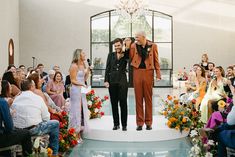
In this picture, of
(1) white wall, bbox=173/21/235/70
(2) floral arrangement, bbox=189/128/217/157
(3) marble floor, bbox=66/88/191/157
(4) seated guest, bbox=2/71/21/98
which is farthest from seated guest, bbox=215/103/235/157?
(1) white wall, bbox=173/21/235/70

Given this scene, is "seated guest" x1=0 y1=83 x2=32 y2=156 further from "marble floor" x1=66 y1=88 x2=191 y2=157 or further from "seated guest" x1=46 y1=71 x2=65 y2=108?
"seated guest" x1=46 y1=71 x2=65 y2=108

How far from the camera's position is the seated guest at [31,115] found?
437 cm

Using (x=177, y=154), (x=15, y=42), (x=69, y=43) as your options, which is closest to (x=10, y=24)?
(x=15, y=42)

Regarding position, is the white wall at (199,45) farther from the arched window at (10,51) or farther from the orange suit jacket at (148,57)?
the orange suit jacket at (148,57)

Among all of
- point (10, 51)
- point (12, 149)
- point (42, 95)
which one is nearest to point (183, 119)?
point (42, 95)

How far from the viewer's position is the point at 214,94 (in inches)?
245

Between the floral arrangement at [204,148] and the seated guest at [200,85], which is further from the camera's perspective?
the seated guest at [200,85]

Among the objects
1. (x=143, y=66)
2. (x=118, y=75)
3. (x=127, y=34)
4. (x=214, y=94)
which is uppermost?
(x=127, y=34)

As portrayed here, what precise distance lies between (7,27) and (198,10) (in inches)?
341

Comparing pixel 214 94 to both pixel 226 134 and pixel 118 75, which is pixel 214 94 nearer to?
pixel 118 75

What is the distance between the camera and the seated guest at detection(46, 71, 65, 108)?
22.9 ft

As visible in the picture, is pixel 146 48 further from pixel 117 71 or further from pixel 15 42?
pixel 15 42

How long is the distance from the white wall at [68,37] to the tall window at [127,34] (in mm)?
412

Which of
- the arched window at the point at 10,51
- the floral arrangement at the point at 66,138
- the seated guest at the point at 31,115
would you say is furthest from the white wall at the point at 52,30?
the seated guest at the point at 31,115
